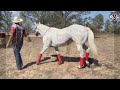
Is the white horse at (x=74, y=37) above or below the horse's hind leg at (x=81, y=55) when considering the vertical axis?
above

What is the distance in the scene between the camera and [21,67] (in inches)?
251

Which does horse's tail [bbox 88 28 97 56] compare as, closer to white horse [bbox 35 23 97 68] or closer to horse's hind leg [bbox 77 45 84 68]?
white horse [bbox 35 23 97 68]

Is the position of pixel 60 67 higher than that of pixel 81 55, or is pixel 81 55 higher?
pixel 81 55

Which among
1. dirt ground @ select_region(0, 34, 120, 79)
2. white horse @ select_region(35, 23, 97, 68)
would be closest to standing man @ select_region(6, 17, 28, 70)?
dirt ground @ select_region(0, 34, 120, 79)

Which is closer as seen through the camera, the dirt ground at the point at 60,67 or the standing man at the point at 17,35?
the dirt ground at the point at 60,67

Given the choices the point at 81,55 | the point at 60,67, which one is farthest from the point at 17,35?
the point at 81,55

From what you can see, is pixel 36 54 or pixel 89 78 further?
pixel 36 54

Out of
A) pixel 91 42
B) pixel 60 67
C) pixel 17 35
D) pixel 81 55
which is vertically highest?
pixel 17 35

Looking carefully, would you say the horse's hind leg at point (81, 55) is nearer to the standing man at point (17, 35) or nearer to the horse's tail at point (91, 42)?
the horse's tail at point (91, 42)

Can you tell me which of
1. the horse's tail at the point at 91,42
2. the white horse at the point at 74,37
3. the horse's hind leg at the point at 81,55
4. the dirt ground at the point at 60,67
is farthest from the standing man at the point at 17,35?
the horse's tail at the point at 91,42

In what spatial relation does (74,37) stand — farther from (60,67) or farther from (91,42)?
(60,67)
